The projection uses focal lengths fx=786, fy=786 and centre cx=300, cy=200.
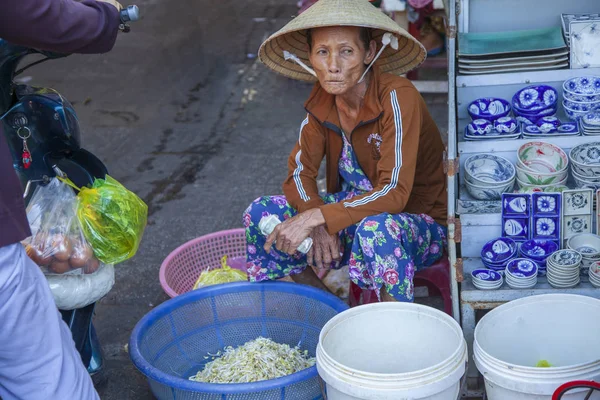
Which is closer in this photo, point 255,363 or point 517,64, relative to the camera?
point 255,363

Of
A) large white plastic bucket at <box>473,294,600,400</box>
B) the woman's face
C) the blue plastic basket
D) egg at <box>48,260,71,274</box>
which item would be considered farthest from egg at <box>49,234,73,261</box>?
large white plastic bucket at <box>473,294,600,400</box>

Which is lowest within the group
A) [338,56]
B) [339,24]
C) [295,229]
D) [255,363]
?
[255,363]

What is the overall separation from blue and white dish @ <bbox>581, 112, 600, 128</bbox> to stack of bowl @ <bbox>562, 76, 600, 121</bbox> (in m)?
0.03

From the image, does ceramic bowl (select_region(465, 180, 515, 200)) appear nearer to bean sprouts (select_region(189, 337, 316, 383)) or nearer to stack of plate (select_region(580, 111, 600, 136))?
stack of plate (select_region(580, 111, 600, 136))

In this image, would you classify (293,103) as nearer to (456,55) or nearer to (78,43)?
(456,55)

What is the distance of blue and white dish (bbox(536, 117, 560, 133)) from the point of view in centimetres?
292

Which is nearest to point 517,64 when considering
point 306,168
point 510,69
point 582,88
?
point 510,69

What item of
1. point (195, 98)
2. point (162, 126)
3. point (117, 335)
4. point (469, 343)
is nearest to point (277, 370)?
point (469, 343)

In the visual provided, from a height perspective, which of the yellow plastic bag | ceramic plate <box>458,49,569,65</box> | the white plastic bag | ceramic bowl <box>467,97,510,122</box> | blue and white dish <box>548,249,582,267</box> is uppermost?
ceramic plate <box>458,49,569,65</box>

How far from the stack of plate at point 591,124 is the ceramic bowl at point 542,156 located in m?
0.12

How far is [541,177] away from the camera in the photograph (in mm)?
2768

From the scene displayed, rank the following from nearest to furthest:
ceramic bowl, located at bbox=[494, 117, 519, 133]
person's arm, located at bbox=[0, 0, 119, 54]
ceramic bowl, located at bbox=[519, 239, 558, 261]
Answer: person's arm, located at bbox=[0, 0, 119, 54]
ceramic bowl, located at bbox=[519, 239, 558, 261]
ceramic bowl, located at bbox=[494, 117, 519, 133]

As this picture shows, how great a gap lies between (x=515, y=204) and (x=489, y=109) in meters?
0.50

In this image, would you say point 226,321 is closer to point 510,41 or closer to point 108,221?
point 108,221
